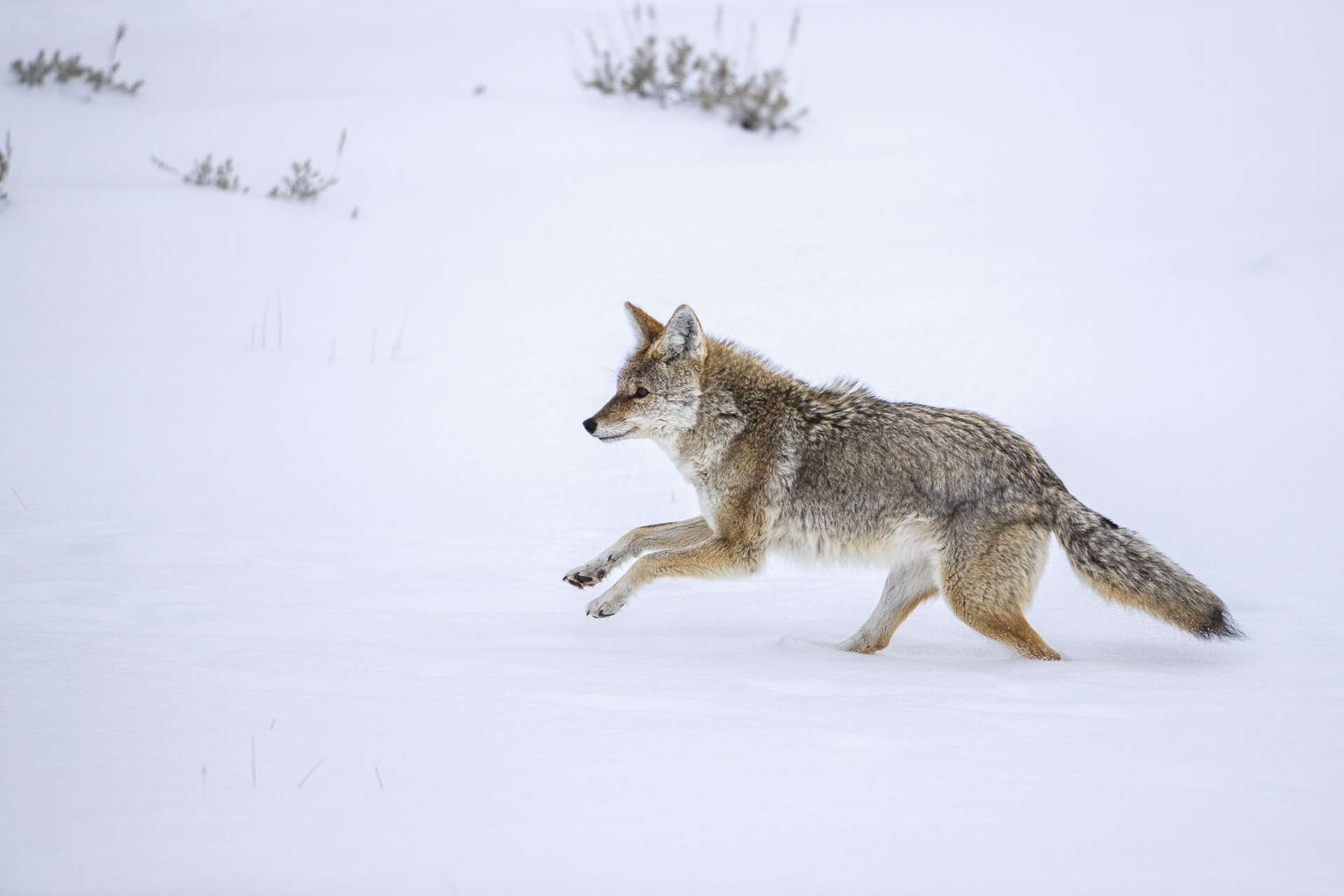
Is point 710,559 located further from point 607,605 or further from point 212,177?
point 212,177

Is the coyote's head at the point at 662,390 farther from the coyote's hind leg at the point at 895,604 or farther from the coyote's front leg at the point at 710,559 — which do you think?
the coyote's hind leg at the point at 895,604

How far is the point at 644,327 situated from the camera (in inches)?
229

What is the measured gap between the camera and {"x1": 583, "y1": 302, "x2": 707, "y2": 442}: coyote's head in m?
5.48

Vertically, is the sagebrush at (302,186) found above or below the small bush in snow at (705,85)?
below

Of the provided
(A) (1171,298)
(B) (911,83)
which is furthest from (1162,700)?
(B) (911,83)

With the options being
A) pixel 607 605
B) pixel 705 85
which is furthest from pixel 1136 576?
pixel 705 85

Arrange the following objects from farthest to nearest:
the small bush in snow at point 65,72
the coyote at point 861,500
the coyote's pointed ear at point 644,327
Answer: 1. the small bush in snow at point 65,72
2. the coyote's pointed ear at point 644,327
3. the coyote at point 861,500

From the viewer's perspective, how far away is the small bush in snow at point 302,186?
38.1 ft

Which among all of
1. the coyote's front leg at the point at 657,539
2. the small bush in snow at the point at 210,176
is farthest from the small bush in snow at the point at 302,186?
the coyote's front leg at the point at 657,539

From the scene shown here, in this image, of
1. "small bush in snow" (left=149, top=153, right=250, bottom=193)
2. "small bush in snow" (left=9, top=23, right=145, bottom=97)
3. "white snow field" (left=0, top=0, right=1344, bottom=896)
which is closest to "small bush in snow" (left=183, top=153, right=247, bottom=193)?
"small bush in snow" (left=149, top=153, right=250, bottom=193)

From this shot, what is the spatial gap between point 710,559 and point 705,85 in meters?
10.4

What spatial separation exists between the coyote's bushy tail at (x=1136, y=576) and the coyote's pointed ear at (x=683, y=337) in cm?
196

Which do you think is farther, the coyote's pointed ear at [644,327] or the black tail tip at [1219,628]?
the coyote's pointed ear at [644,327]

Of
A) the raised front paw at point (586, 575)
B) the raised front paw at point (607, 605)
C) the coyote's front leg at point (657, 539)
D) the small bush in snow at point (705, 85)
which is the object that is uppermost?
the small bush in snow at point (705, 85)
